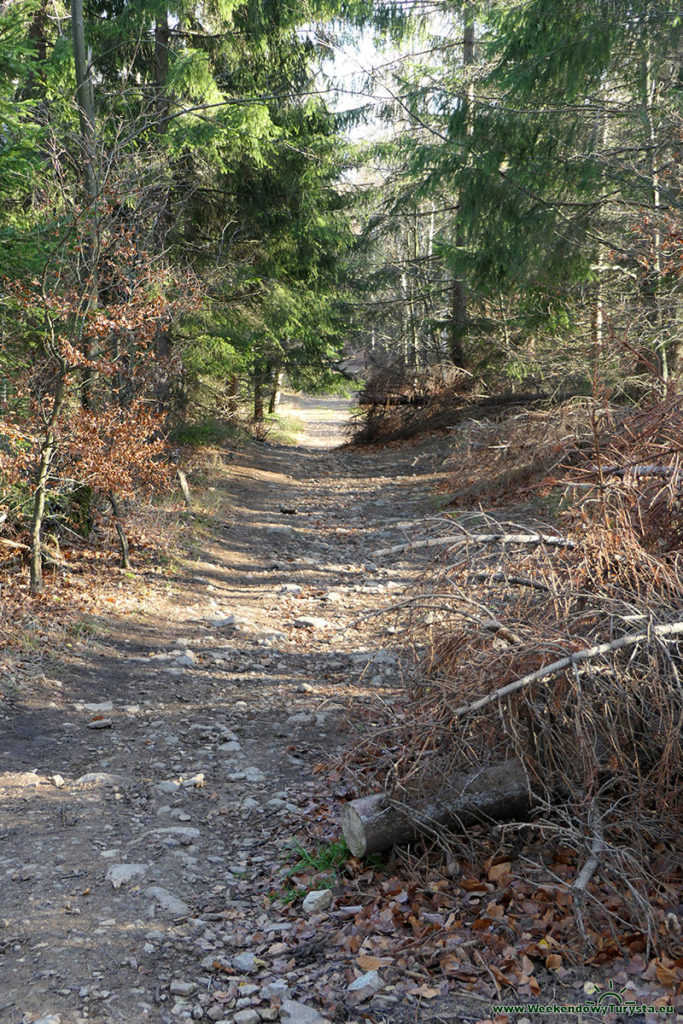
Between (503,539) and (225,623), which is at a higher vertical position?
(503,539)

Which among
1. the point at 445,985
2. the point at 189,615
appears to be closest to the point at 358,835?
the point at 445,985

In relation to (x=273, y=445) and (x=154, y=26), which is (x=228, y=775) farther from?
(x=273, y=445)

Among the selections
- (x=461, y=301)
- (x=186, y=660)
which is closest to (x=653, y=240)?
(x=186, y=660)

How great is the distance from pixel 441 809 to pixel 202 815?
64.5 inches

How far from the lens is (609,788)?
162 inches

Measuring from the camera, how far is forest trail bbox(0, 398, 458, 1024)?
132 inches

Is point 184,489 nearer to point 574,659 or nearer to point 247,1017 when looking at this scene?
point 574,659

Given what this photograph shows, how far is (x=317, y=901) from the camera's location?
388 cm

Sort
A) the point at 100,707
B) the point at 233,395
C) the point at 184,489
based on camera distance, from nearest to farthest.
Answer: the point at 100,707
the point at 184,489
the point at 233,395

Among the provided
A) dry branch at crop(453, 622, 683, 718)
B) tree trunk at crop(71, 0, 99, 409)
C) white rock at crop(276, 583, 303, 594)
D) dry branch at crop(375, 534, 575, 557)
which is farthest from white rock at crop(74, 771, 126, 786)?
white rock at crop(276, 583, 303, 594)

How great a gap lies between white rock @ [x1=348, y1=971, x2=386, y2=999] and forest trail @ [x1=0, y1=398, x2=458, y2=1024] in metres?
0.04

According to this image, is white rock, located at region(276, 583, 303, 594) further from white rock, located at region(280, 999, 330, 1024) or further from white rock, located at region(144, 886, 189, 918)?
white rock, located at region(280, 999, 330, 1024)

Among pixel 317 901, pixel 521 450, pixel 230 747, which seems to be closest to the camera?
pixel 317 901

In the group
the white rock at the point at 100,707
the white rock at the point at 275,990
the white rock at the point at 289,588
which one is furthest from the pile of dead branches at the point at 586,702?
the white rock at the point at 289,588
